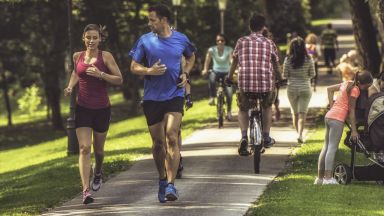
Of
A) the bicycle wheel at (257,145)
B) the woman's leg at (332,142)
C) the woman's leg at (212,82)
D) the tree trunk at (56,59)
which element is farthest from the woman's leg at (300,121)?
the tree trunk at (56,59)

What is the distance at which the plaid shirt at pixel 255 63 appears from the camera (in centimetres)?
1247

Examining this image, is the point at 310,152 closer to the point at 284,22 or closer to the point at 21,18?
the point at 21,18

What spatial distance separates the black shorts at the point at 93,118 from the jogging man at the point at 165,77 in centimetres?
66

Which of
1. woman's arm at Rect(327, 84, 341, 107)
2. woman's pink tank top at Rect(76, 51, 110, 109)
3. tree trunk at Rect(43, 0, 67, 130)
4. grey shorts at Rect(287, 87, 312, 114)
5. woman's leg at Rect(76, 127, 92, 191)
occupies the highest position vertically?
woman's pink tank top at Rect(76, 51, 110, 109)

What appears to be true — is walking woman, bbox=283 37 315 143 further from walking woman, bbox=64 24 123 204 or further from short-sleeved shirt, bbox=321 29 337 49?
short-sleeved shirt, bbox=321 29 337 49

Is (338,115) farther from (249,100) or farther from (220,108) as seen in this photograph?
(220,108)

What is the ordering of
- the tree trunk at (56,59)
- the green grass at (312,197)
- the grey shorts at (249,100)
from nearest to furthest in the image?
the green grass at (312,197) < the grey shorts at (249,100) < the tree trunk at (56,59)

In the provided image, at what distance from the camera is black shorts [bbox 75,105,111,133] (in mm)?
10047

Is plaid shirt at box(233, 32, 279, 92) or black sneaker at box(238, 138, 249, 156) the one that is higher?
plaid shirt at box(233, 32, 279, 92)

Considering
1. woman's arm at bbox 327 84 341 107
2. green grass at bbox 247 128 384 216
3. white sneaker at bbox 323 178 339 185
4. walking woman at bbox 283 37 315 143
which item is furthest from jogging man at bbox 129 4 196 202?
walking woman at bbox 283 37 315 143

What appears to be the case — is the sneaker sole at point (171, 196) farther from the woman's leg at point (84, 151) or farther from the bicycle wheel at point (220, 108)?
the bicycle wheel at point (220, 108)

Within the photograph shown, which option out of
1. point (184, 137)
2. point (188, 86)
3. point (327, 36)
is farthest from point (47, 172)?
point (327, 36)

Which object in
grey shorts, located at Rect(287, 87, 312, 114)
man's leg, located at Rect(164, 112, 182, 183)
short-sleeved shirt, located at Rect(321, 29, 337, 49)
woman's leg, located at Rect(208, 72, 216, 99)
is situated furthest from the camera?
short-sleeved shirt, located at Rect(321, 29, 337, 49)

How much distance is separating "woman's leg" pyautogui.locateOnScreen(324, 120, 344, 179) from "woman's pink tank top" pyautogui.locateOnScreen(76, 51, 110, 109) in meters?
3.05
